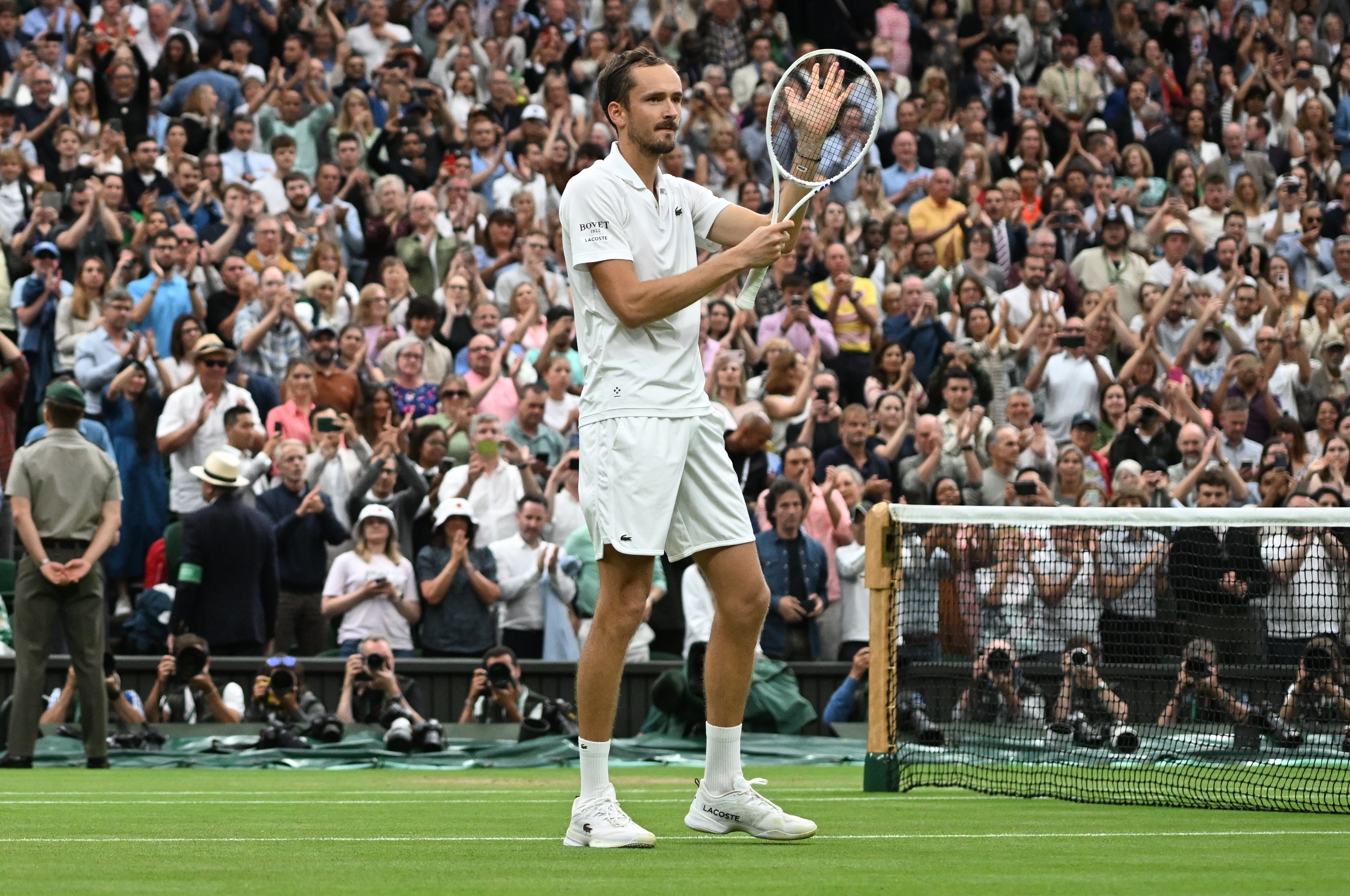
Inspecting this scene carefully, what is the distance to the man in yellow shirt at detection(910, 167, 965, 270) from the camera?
20.2 meters

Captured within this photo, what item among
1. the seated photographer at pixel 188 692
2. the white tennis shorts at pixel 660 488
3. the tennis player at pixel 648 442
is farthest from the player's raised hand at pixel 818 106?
the seated photographer at pixel 188 692

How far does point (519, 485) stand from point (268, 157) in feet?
18.1

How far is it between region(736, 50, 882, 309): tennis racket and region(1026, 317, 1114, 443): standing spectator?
1139 cm

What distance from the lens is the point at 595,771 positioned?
249 inches

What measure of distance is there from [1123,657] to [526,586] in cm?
519

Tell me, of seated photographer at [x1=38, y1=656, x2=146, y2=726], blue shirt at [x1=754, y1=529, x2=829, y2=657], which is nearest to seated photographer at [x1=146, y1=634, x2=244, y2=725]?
seated photographer at [x1=38, y1=656, x2=146, y2=726]

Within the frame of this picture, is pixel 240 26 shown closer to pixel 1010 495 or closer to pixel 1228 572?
pixel 1010 495

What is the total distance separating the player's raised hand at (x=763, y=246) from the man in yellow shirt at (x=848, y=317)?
468 inches

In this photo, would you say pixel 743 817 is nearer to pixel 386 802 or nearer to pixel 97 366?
pixel 386 802

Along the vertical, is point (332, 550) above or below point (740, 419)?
below


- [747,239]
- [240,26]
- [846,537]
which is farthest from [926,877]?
[240,26]

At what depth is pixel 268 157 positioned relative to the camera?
63.4ft

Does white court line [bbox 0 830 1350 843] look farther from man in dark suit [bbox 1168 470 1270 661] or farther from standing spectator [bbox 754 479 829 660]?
standing spectator [bbox 754 479 829 660]

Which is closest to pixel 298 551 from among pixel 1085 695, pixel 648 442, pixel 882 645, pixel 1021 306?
pixel 1085 695
